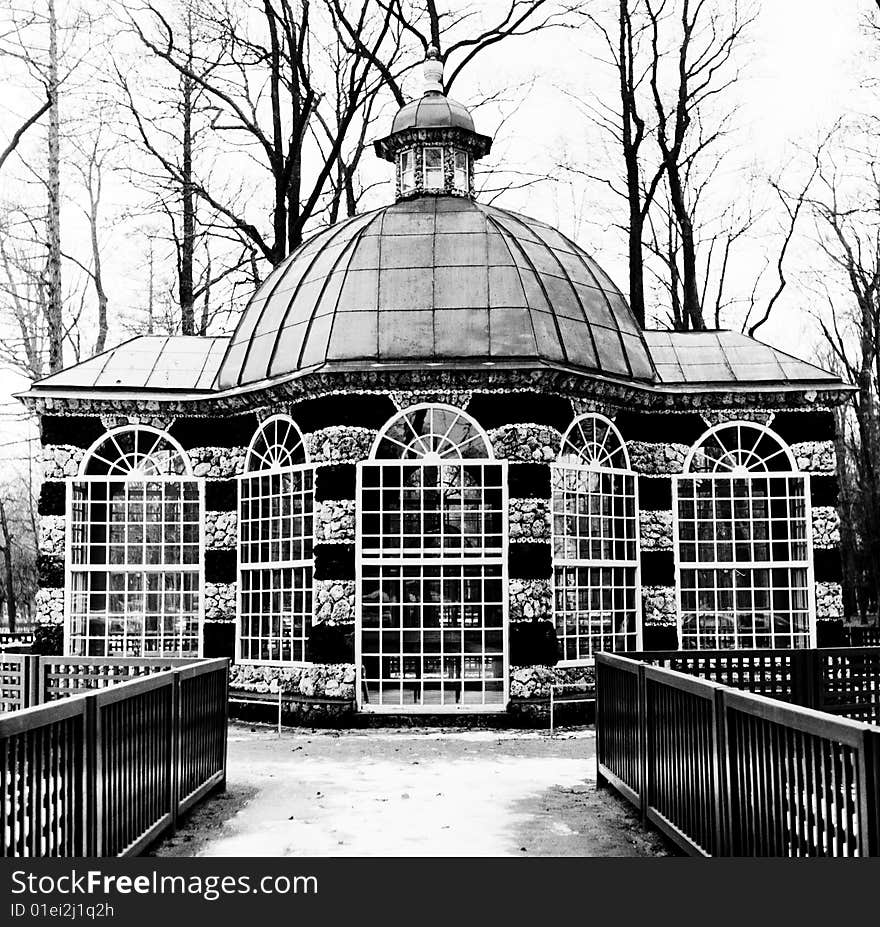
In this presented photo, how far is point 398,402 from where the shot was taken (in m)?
14.1

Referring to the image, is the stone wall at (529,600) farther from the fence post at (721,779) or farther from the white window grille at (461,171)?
the fence post at (721,779)

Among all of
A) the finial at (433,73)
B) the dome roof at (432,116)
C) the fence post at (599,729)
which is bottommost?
the fence post at (599,729)

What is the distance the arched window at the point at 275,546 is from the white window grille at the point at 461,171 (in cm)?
515

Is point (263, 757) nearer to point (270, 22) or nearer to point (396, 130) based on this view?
point (396, 130)

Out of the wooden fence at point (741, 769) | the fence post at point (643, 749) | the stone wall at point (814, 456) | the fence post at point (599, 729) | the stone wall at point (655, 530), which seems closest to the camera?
the wooden fence at point (741, 769)

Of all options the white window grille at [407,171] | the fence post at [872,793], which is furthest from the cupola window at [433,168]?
the fence post at [872,793]

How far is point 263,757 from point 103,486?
5.59m

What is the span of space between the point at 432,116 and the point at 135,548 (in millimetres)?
7999

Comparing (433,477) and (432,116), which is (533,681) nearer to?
(433,477)

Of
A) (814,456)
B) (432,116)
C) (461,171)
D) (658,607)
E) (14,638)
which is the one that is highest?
(432,116)

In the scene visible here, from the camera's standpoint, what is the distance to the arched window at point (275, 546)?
579 inches

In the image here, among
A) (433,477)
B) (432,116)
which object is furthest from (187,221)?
(433,477)

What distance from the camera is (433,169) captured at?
17484 mm

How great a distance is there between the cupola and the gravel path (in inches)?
338
